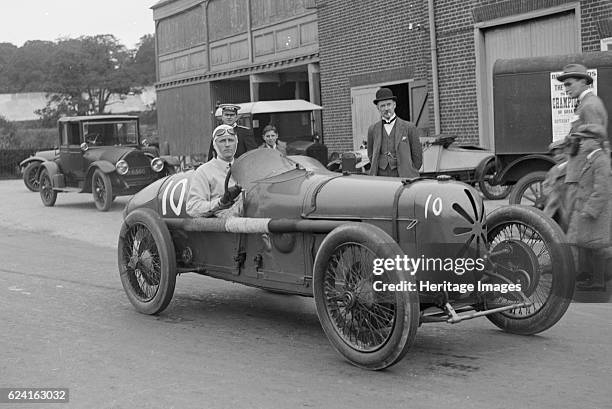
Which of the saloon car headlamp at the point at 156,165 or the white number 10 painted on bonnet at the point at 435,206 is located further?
the saloon car headlamp at the point at 156,165

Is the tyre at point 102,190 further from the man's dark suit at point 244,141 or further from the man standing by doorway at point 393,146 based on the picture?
the man standing by doorway at point 393,146

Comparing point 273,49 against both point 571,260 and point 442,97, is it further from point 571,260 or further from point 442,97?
point 571,260

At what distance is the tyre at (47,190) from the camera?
1847cm

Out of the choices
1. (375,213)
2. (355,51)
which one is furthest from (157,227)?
(355,51)

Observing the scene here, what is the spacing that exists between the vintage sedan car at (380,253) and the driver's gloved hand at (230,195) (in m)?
0.10

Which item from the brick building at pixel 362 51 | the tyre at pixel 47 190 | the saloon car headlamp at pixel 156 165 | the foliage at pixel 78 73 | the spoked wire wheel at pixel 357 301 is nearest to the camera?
the spoked wire wheel at pixel 357 301

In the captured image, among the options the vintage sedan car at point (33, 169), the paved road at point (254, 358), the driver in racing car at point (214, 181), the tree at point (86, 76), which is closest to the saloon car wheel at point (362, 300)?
the paved road at point (254, 358)

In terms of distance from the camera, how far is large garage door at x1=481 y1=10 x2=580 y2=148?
14.6 meters

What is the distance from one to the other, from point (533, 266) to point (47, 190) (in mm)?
14786

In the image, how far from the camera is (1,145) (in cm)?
3725

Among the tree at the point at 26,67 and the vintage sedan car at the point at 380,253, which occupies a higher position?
the tree at the point at 26,67

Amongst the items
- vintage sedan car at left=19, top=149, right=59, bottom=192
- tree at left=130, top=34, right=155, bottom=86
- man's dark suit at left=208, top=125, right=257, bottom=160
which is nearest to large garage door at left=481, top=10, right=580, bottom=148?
man's dark suit at left=208, top=125, right=257, bottom=160

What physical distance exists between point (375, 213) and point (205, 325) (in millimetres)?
1892

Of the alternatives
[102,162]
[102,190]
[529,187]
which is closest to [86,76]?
[102,162]
